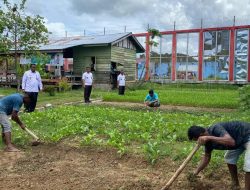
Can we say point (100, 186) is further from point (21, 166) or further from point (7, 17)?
point (7, 17)

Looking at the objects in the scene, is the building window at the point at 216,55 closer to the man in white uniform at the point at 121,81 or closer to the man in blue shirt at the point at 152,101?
the man in white uniform at the point at 121,81

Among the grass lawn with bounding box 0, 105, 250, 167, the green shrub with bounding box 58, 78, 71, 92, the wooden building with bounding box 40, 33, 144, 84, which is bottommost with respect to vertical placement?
the grass lawn with bounding box 0, 105, 250, 167

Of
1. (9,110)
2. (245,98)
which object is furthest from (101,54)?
(9,110)

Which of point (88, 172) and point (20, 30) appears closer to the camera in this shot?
point (88, 172)

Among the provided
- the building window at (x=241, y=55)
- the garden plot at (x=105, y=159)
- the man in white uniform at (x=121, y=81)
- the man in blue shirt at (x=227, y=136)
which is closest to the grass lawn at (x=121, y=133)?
the garden plot at (x=105, y=159)

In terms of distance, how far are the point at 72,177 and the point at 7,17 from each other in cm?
1593

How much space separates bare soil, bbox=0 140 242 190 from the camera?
5.64m

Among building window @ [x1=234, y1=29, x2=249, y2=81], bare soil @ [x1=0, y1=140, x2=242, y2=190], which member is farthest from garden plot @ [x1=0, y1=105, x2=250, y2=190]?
building window @ [x1=234, y1=29, x2=249, y2=81]

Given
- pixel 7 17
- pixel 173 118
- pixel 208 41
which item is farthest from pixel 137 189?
pixel 208 41

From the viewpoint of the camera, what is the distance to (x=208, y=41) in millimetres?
32031

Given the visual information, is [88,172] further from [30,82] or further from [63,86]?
[63,86]

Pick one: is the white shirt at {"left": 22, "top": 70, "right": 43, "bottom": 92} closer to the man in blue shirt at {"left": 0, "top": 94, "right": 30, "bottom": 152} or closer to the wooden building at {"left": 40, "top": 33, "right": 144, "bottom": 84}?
the man in blue shirt at {"left": 0, "top": 94, "right": 30, "bottom": 152}

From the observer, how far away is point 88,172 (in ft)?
20.7

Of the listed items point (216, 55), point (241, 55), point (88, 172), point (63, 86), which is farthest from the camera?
point (216, 55)
